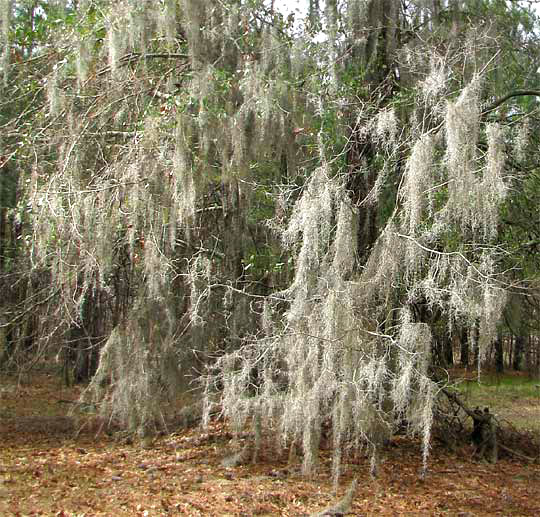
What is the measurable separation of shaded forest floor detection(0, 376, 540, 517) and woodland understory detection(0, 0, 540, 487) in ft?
0.72

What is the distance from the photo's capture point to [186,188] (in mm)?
4449

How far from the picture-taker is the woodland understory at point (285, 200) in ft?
13.1

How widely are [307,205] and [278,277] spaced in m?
1.32

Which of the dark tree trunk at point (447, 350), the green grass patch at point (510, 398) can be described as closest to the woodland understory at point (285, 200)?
the dark tree trunk at point (447, 350)

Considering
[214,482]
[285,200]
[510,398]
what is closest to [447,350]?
[285,200]

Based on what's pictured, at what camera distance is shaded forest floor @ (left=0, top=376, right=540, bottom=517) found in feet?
13.1

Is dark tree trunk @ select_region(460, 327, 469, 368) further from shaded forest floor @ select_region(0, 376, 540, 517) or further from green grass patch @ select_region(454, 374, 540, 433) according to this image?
shaded forest floor @ select_region(0, 376, 540, 517)

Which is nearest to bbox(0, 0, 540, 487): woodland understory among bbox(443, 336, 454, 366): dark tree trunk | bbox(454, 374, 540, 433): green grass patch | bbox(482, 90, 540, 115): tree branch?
bbox(482, 90, 540, 115): tree branch

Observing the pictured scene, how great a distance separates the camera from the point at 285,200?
4.63m

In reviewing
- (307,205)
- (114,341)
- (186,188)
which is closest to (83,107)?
(186,188)

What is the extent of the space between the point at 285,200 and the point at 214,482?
6.47 feet

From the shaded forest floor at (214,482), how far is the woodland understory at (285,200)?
0.22 m

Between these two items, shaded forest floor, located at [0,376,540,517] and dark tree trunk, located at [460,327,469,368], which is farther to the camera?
dark tree trunk, located at [460,327,469,368]

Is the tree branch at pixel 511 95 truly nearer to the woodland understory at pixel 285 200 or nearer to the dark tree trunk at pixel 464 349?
the woodland understory at pixel 285 200
